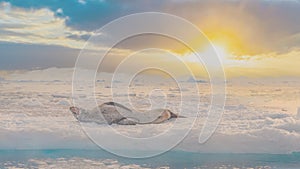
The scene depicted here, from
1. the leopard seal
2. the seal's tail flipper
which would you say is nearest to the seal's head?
the seal's tail flipper

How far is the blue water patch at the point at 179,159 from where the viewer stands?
14047 millimetres

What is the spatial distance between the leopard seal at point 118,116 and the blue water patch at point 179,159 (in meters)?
1.10

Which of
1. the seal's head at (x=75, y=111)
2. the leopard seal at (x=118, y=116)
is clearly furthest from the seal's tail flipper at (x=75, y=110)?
the leopard seal at (x=118, y=116)

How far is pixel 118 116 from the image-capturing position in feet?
48.3

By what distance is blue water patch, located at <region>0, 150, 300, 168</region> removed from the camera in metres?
14.0

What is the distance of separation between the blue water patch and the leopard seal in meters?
1.10

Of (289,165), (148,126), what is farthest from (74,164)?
(289,165)

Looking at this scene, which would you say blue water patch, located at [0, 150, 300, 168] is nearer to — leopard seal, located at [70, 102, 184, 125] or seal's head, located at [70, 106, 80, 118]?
leopard seal, located at [70, 102, 184, 125]

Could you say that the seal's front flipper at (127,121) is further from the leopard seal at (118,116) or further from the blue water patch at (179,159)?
the blue water patch at (179,159)

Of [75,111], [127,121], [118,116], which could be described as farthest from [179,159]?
[75,111]

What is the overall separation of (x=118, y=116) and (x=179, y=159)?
8.09 feet

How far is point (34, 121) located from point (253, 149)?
7.66m

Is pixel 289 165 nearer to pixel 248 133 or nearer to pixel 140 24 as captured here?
pixel 248 133

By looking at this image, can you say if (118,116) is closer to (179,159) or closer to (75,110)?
(75,110)
